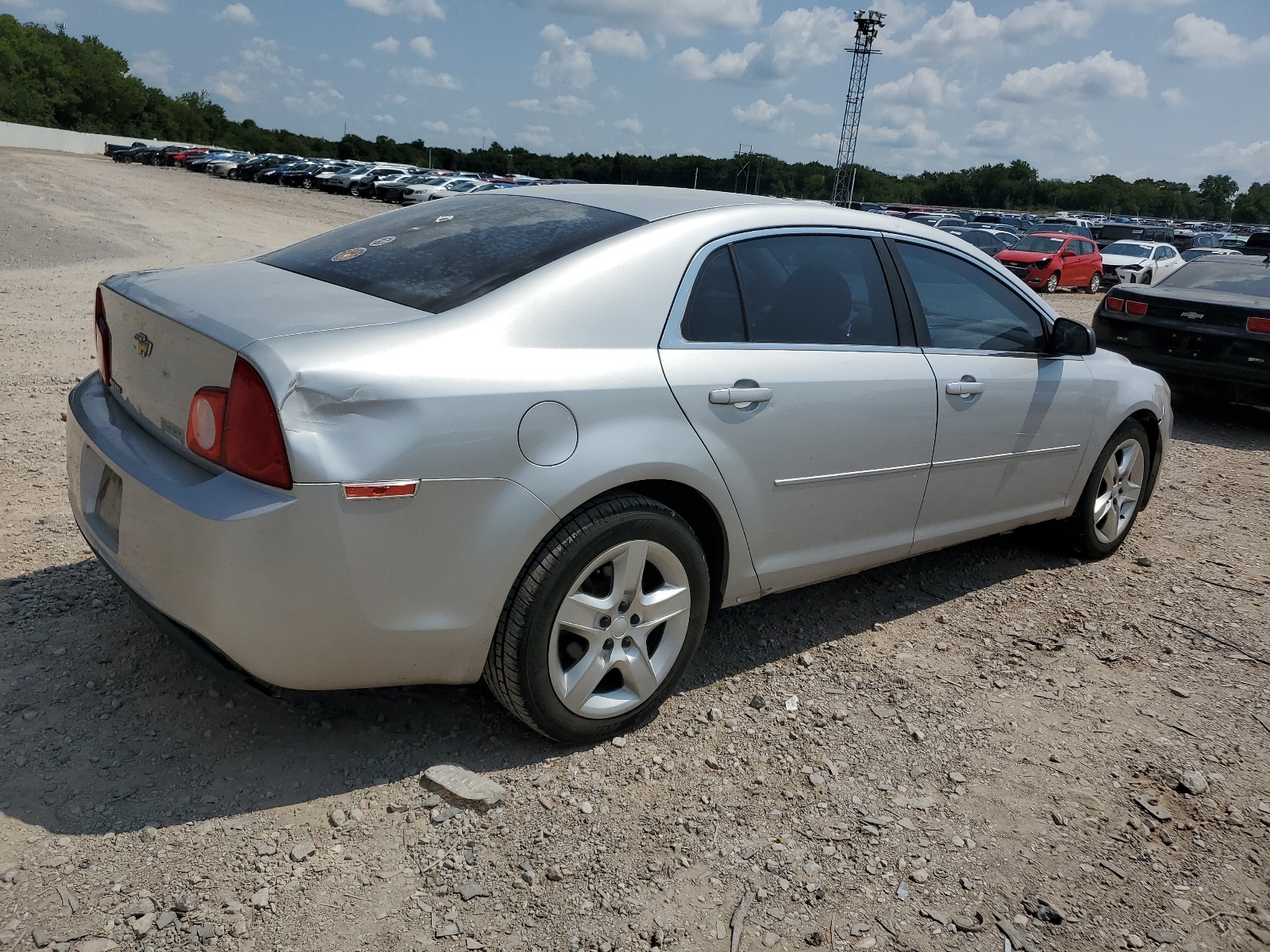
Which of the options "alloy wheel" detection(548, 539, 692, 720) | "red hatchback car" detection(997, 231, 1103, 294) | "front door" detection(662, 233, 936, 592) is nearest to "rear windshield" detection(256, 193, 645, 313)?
"front door" detection(662, 233, 936, 592)

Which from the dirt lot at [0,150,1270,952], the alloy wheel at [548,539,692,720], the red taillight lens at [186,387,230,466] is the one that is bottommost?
the dirt lot at [0,150,1270,952]

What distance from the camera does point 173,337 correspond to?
2.69 m

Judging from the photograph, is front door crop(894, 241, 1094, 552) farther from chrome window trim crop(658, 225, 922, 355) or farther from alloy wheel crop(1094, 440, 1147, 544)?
alloy wheel crop(1094, 440, 1147, 544)

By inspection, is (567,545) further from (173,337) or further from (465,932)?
(173,337)

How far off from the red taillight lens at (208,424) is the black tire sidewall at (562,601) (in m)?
0.90

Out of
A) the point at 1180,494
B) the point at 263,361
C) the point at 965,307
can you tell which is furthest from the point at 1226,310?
the point at 263,361

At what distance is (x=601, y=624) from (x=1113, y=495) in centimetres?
341

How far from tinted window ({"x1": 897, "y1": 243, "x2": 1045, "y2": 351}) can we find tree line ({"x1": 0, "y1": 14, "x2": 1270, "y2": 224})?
3371 inches

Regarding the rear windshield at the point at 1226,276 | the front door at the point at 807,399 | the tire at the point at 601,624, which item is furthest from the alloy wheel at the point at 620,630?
the rear windshield at the point at 1226,276

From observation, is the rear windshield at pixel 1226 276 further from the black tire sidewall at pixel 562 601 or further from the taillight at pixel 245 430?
the taillight at pixel 245 430

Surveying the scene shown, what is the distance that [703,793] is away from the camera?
9.64 feet

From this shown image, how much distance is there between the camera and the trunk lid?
256 centimetres

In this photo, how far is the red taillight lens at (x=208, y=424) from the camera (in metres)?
2.47

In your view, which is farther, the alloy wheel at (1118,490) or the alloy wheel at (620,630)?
the alloy wheel at (1118,490)
